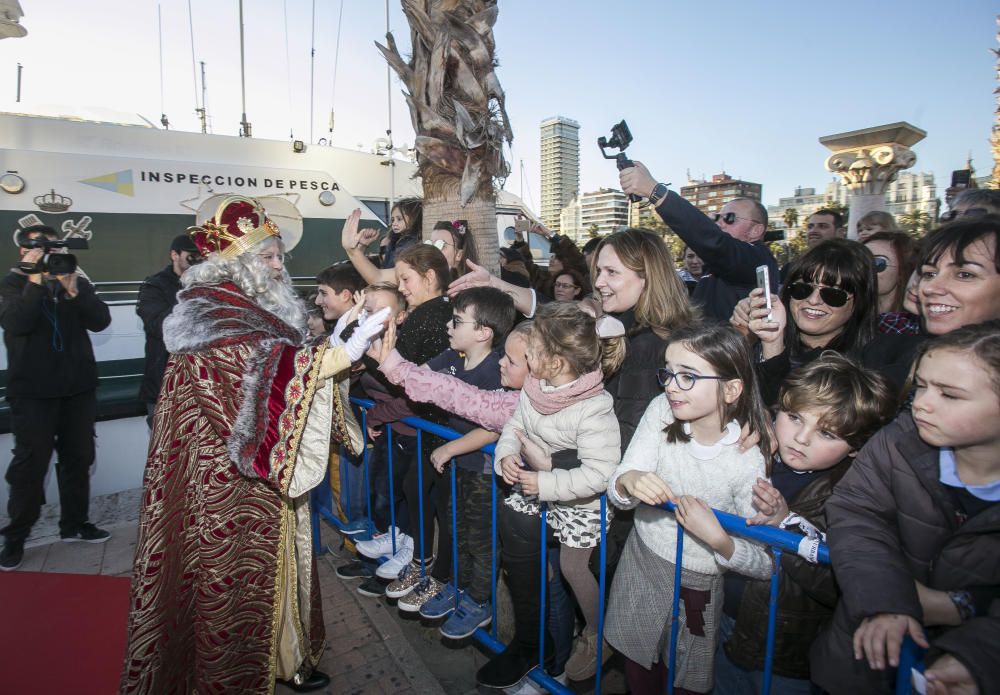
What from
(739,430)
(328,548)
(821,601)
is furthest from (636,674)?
(328,548)

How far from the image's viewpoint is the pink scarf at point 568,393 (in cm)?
231

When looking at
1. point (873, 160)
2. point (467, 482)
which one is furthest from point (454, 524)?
point (873, 160)

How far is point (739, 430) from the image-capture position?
2025 millimetres

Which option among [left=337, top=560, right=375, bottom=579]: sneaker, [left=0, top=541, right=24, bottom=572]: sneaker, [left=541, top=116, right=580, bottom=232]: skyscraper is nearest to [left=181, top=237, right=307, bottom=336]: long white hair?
[left=337, top=560, right=375, bottom=579]: sneaker

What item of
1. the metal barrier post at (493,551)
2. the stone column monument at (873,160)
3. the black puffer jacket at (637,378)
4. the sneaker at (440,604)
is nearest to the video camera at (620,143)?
the black puffer jacket at (637,378)

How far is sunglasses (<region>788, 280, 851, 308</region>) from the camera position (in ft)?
7.31

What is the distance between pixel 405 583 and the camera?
3.24 m

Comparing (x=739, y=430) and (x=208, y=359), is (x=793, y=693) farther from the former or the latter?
(x=208, y=359)

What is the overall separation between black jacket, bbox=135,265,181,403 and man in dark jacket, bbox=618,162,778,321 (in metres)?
3.91

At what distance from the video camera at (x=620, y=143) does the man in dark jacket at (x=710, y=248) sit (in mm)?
42

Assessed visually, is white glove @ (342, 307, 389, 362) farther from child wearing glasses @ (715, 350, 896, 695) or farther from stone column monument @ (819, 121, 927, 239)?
stone column monument @ (819, 121, 927, 239)

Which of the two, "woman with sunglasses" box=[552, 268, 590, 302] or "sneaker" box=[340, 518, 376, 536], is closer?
"sneaker" box=[340, 518, 376, 536]

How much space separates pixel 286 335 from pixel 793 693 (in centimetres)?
241

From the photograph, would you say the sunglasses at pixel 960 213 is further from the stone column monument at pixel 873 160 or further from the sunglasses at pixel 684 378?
the stone column monument at pixel 873 160
